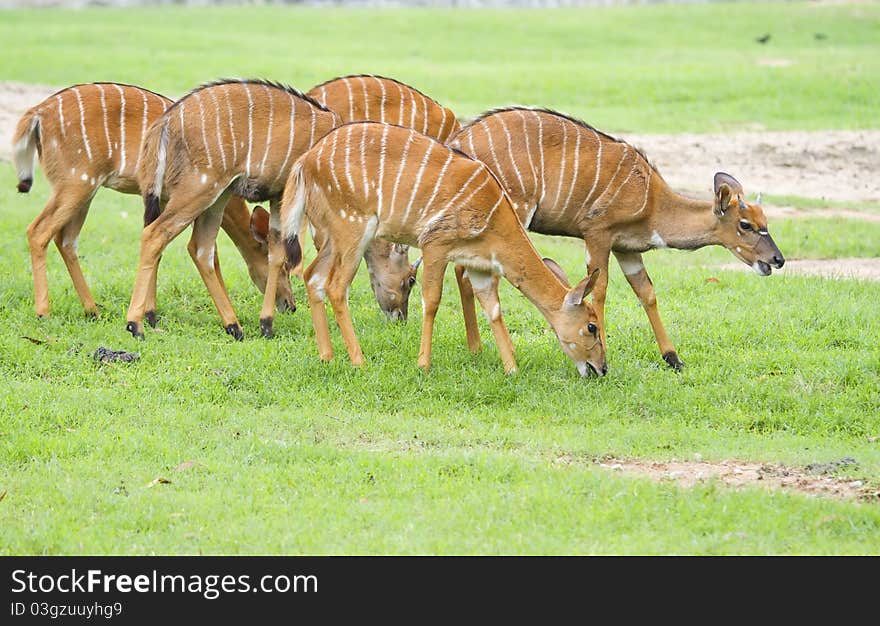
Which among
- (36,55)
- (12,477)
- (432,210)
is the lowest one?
(36,55)

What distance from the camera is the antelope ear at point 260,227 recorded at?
10.1 m

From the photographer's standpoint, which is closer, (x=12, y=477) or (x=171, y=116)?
(x=12, y=477)

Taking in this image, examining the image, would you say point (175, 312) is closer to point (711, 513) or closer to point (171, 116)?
point (171, 116)

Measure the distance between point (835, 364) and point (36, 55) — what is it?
1770 centimetres

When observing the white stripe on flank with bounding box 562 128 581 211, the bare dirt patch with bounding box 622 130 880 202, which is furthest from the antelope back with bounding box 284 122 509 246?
the bare dirt patch with bounding box 622 130 880 202

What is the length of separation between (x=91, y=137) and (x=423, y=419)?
3.57m

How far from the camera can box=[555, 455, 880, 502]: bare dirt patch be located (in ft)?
21.1

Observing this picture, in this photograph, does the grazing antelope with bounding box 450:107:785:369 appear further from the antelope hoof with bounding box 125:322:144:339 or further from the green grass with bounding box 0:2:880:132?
the green grass with bounding box 0:2:880:132

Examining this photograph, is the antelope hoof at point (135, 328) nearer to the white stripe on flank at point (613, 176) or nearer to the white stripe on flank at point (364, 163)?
the white stripe on flank at point (364, 163)

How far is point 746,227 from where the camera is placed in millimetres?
8516

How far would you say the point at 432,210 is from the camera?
26.8 ft

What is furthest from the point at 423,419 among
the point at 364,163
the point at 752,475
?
the point at 752,475

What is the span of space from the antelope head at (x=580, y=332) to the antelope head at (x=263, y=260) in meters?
2.51

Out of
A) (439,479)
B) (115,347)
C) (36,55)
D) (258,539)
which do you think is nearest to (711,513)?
(439,479)
